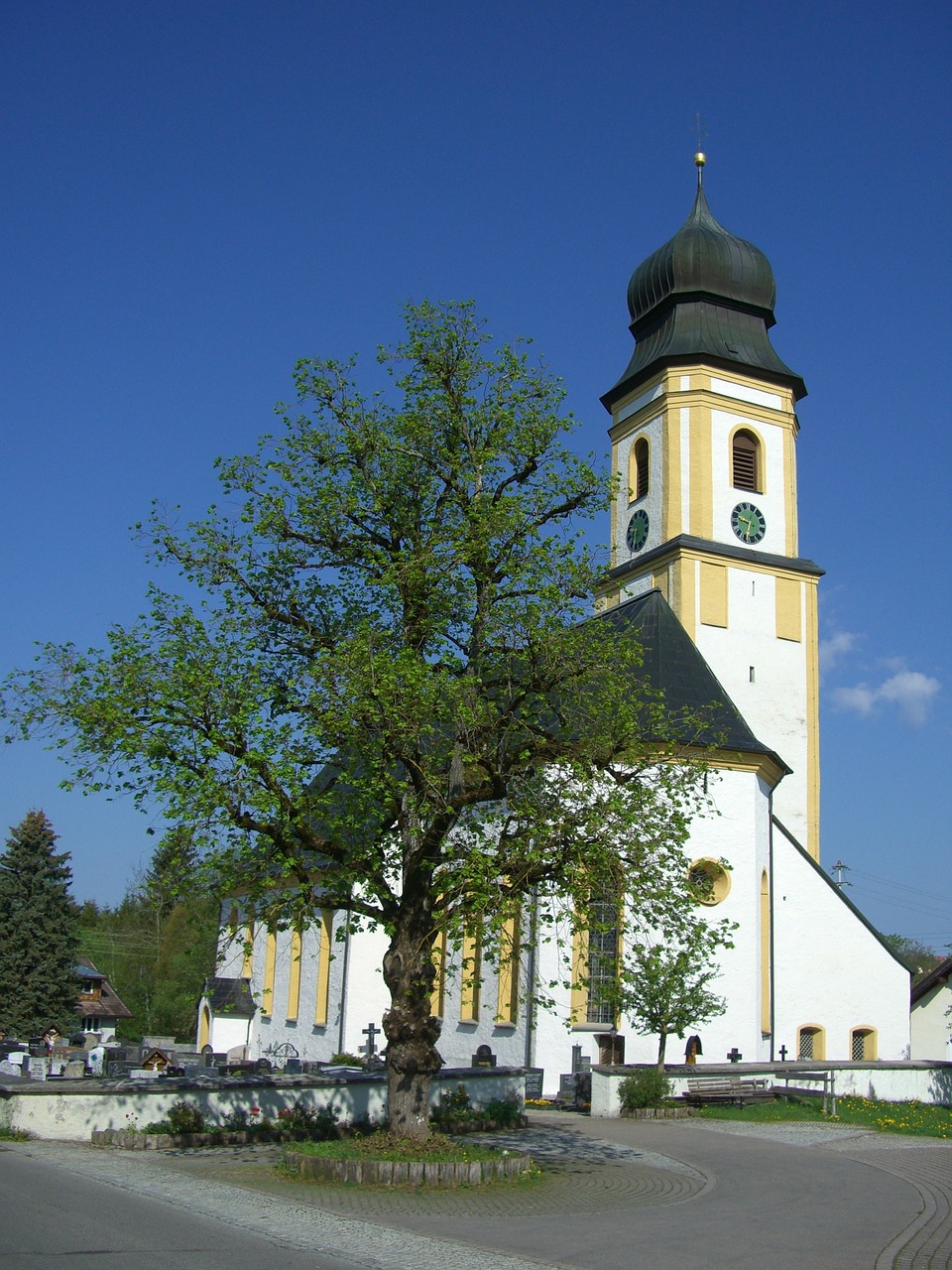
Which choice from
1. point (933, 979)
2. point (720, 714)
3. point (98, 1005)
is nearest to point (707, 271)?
point (720, 714)

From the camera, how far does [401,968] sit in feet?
46.7

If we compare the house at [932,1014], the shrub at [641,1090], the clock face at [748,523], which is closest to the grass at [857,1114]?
the shrub at [641,1090]

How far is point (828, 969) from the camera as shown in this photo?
29172 millimetres

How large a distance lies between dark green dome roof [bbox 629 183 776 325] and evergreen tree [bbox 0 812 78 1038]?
30.4 meters

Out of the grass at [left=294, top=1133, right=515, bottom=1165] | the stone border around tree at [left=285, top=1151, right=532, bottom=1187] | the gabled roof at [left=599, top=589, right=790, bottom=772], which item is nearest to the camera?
the stone border around tree at [left=285, top=1151, right=532, bottom=1187]

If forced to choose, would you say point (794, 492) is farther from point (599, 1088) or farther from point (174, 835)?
point (174, 835)

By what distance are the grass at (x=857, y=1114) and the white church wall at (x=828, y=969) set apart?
556cm

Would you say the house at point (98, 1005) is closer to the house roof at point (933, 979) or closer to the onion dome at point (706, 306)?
the house roof at point (933, 979)

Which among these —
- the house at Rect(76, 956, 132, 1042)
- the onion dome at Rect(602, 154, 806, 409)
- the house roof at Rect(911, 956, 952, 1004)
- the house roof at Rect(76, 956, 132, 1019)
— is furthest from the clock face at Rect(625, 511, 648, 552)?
the house at Rect(76, 956, 132, 1042)

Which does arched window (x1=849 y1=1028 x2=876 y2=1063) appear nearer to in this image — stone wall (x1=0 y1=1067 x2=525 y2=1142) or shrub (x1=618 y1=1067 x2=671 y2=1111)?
shrub (x1=618 y1=1067 x2=671 y2=1111)

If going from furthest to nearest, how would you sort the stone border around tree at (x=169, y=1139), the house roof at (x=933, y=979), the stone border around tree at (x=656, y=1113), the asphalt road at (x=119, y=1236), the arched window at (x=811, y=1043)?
the house roof at (x=933, y=979)
the arched window at (x=811, y=1043)
the stone border around tree at (x=656, y=1113)
the stone border around tree at (x=169, y=1139)
the asphalt road at (x=119, y=1236)

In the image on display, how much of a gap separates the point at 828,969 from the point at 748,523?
1214 cm

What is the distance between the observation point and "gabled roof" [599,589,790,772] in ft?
88.9

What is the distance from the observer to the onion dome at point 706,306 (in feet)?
118
